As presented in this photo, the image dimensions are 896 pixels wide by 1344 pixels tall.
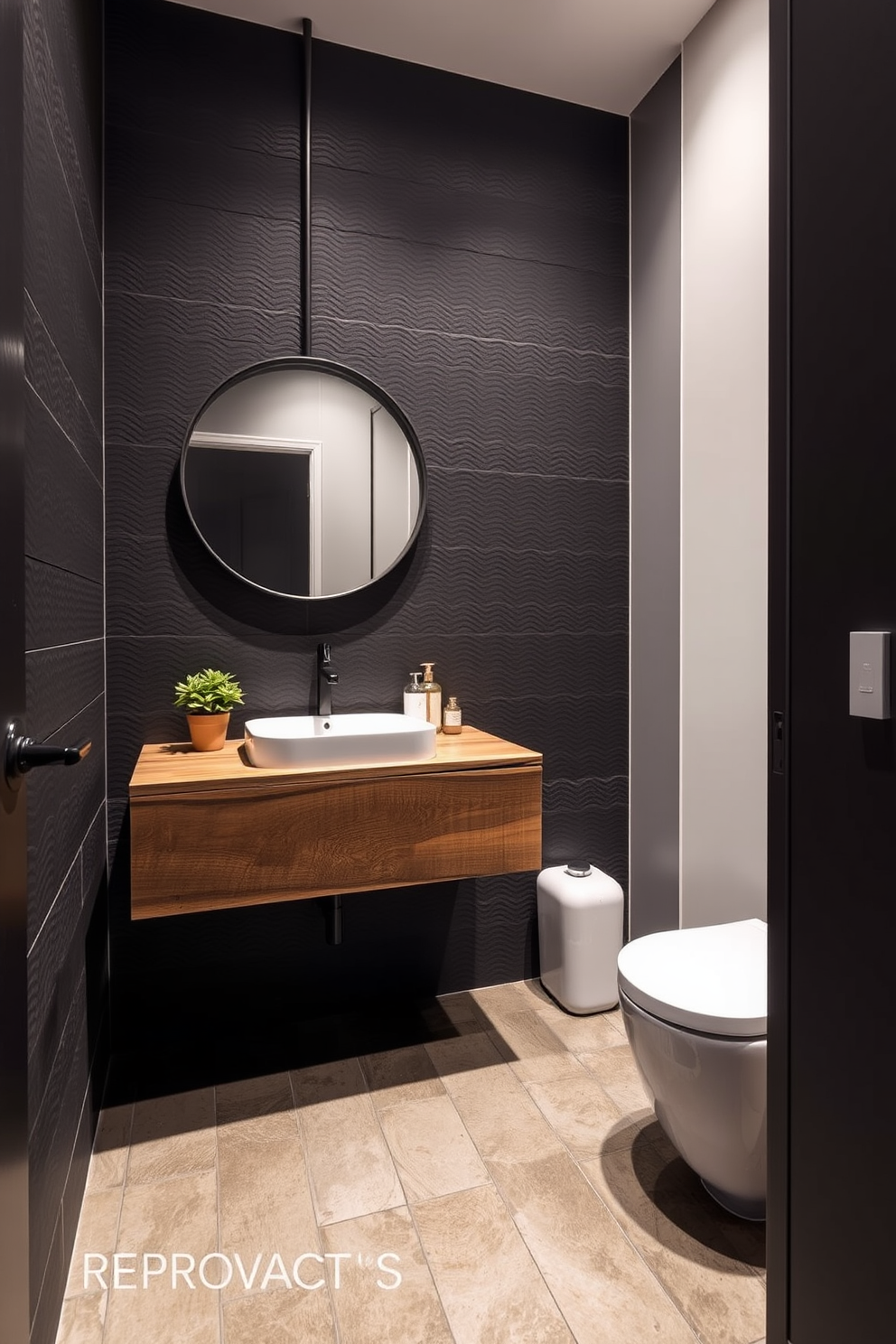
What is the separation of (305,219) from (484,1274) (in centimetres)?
255

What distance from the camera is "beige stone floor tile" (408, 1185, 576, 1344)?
129cm

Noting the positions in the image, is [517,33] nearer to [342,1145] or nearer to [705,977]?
[705,977]

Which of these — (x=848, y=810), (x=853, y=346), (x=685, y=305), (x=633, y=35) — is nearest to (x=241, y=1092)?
(x=848, y=810)

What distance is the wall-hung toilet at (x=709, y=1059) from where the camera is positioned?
1.39 metres

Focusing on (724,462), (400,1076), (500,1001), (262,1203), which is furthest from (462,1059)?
(724,462)

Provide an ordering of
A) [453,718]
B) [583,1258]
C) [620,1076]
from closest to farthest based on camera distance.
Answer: [583,1258] → [620,1076] → [453,718]

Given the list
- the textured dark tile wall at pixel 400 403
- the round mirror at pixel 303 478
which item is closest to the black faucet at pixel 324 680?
the textured dark tile wall at pixel 400 403

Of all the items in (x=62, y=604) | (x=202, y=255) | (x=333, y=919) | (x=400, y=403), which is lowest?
(x=333, y=919)

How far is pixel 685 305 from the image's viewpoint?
2303mm

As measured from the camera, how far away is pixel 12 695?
2.83 ft

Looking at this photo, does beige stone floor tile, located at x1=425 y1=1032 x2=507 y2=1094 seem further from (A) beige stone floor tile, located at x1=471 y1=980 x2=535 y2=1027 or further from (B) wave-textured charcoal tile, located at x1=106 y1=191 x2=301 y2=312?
(B) wave-textured charcoal tile, located at x1=106 y1=191 x2=301 y2=312

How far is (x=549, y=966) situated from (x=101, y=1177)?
1.32 meters

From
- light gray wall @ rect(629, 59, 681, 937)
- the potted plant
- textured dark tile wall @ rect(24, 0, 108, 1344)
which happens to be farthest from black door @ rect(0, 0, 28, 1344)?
light gray wall @ rect(629, 59, 681, 937)

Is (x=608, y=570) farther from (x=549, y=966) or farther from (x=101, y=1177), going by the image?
(x=101, y=1177)
